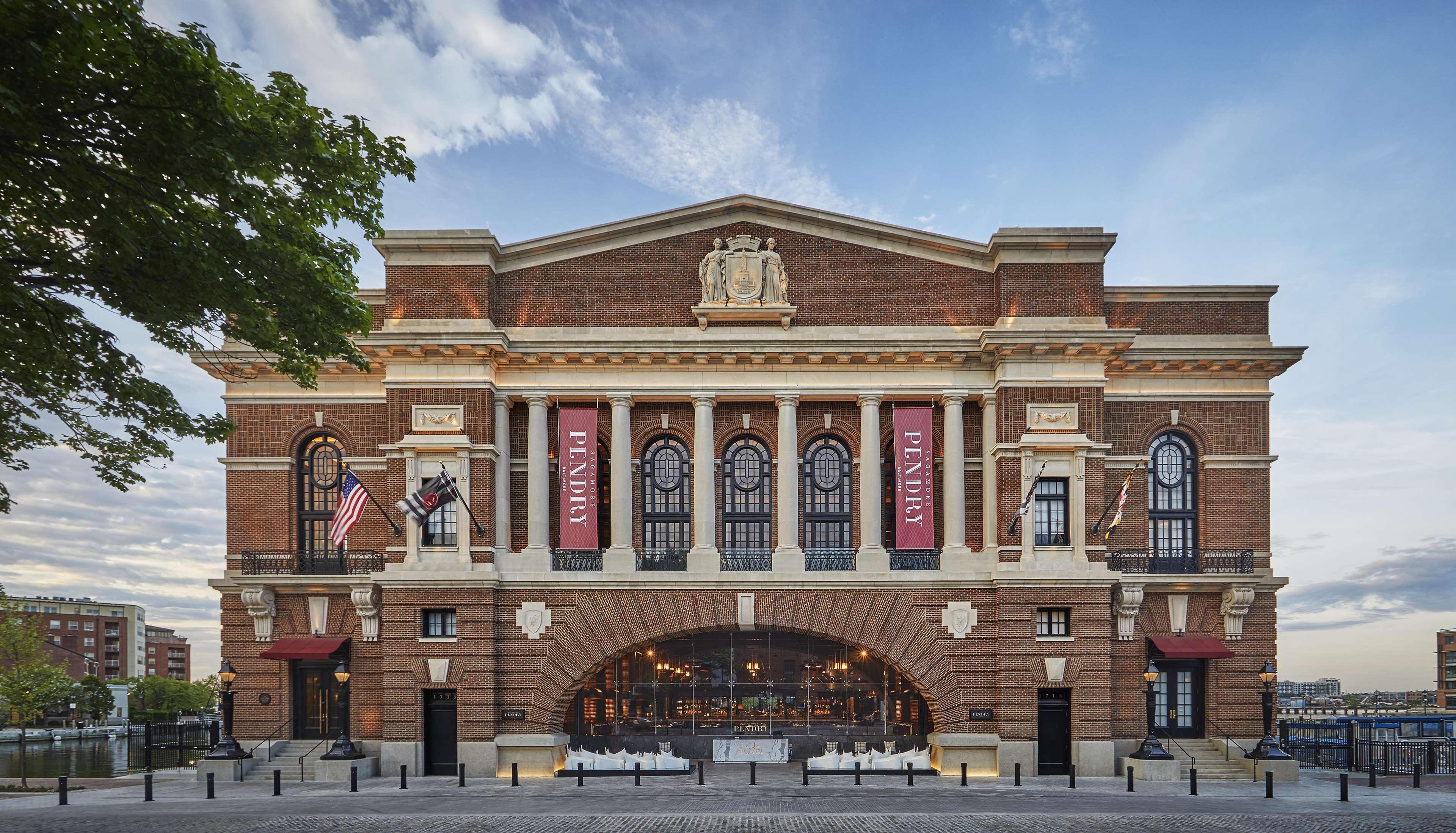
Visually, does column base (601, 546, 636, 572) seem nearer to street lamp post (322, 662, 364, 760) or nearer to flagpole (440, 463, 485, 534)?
flagpole (440, 463, 485, 534)

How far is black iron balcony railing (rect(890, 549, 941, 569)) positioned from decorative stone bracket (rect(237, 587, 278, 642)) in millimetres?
19245

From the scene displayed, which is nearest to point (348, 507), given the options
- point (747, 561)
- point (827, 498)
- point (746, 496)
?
point (747, 561)

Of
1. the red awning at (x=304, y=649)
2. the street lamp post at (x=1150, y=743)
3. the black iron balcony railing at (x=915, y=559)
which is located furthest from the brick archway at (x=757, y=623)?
the red awning at (x=304, y=649)

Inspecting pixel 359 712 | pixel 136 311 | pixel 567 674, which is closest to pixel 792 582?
pixel 567 674

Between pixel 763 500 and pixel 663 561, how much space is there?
3695 millimetres

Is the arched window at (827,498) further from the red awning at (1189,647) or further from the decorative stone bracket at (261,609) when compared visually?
the decorative stone bracket at (261,609)

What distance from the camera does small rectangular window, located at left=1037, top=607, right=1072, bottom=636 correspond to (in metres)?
27.9

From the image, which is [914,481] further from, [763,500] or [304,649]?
[304,649]

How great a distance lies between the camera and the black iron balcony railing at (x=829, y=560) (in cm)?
2853

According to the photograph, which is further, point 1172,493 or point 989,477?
point 1172,493

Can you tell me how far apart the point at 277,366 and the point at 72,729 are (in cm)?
8969

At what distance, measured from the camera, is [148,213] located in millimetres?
13375

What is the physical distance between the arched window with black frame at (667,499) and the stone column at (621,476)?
835 mm

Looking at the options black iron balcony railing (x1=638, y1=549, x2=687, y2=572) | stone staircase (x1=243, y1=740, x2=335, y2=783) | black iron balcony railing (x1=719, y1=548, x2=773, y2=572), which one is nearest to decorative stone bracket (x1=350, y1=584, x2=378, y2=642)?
stone staircase (x1=243, y1=740, x2=335, y2=783)
